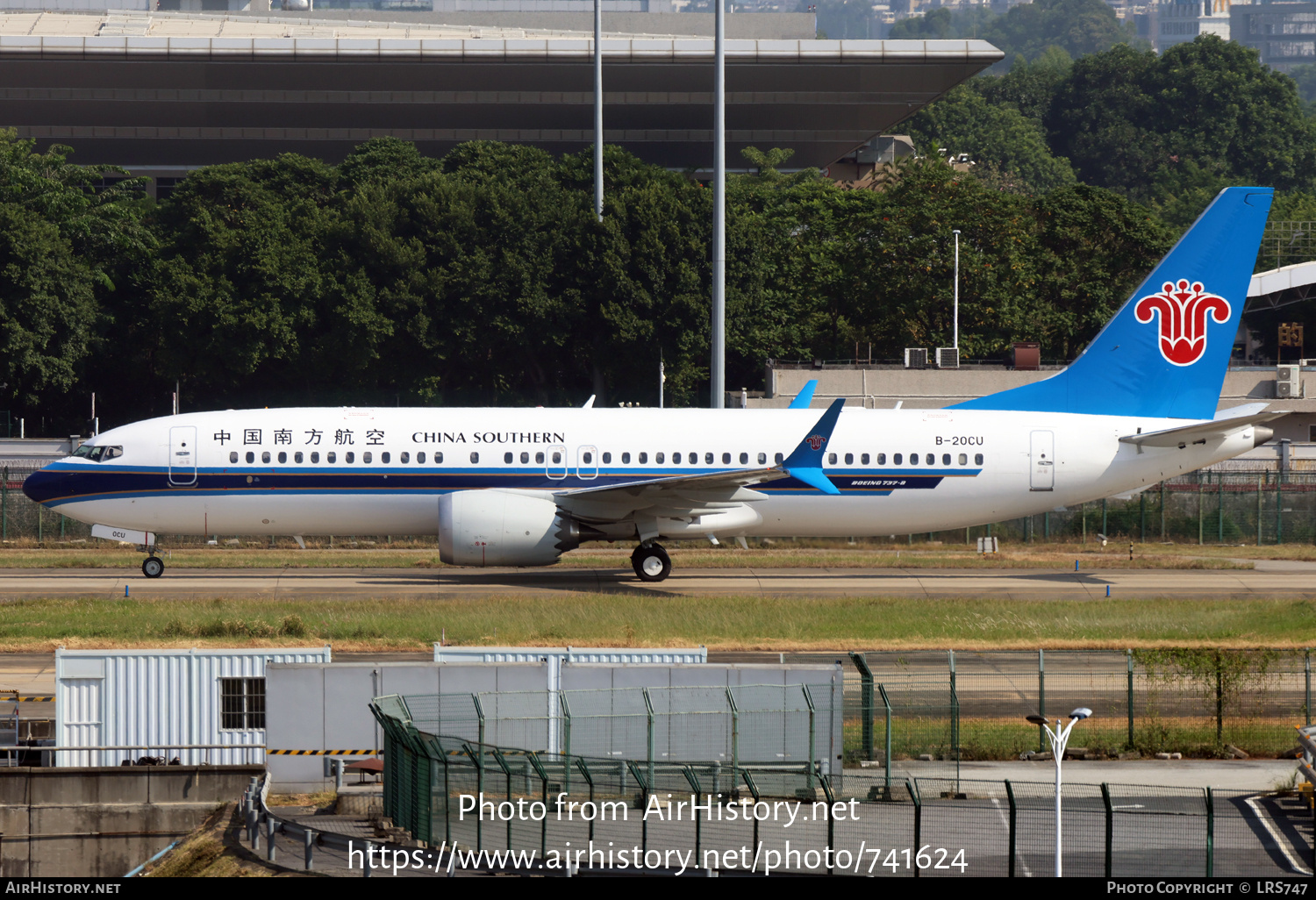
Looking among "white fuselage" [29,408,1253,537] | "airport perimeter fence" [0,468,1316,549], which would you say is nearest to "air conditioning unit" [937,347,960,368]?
"airport perimeter fence" [0,468,1316,549]

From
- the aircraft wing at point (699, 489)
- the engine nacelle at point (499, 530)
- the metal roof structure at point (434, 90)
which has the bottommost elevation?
the engine nacelle at point (499, 530)

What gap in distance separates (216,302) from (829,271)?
35.8 meters

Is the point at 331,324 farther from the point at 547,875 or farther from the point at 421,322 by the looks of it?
the point at 547,875

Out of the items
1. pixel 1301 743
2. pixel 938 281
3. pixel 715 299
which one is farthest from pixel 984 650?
pixel 938 281

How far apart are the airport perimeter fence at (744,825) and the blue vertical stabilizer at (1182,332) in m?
22.9

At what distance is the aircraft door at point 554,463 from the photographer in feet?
129

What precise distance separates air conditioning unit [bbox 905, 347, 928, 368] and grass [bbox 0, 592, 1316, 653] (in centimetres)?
3527

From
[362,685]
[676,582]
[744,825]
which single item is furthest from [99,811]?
[676,582]

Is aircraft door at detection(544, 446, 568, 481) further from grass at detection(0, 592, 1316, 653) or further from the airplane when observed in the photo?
grass at detection(0, 592, 1316, 653)

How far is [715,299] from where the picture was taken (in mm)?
52875

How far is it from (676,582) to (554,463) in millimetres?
4919

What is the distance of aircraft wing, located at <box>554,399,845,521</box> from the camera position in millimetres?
37219

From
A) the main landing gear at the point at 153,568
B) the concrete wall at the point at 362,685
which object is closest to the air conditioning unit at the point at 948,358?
the main landing gear at the point at 153,568

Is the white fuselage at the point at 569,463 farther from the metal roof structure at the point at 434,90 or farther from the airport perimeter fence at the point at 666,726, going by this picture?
the metal roof structure at the point at 434,90
